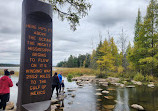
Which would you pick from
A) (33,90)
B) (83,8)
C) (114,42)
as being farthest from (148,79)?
(33,90)

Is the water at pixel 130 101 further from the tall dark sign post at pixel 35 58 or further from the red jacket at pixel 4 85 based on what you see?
the red jacket at pixel 4 85

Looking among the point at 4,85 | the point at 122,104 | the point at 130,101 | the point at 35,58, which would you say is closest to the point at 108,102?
the point at 122,104

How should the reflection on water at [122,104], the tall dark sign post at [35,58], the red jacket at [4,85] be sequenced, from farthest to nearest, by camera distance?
the reflection on water at [122,104] → the red jacket at [4,85] → the tall dark sign post at [35,58]

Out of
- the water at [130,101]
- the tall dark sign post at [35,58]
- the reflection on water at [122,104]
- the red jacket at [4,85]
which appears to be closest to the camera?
the tall dark sign post at [35,58]

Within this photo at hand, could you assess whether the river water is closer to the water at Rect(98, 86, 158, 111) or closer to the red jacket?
the water at Rect(98, 86, 158, 111)

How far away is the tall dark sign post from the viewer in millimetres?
3957

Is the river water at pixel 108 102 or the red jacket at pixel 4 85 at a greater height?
the red jacket at pixel 4 85

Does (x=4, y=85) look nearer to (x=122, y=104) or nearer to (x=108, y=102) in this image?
(x=108, y=102)

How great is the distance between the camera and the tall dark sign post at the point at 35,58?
156 inches

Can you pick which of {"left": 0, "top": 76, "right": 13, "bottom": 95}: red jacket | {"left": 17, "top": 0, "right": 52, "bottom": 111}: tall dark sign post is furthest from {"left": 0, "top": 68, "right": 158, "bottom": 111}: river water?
{"left": 0, "top": 76, "right": 13, "bottom": 95}: red jacket

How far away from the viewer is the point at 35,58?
4.16 m

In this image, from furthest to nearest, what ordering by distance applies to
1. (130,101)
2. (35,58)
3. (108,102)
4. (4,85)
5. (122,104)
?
(130,101) < (108,102) < (122,104) < (4,85) < (35,58)

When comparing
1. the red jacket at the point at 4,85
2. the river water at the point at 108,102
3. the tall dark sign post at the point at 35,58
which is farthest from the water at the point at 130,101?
the red jacket at the point at 4,85

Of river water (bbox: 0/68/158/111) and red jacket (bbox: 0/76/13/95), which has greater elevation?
red jacket (bbox: 0/76/13/95)
